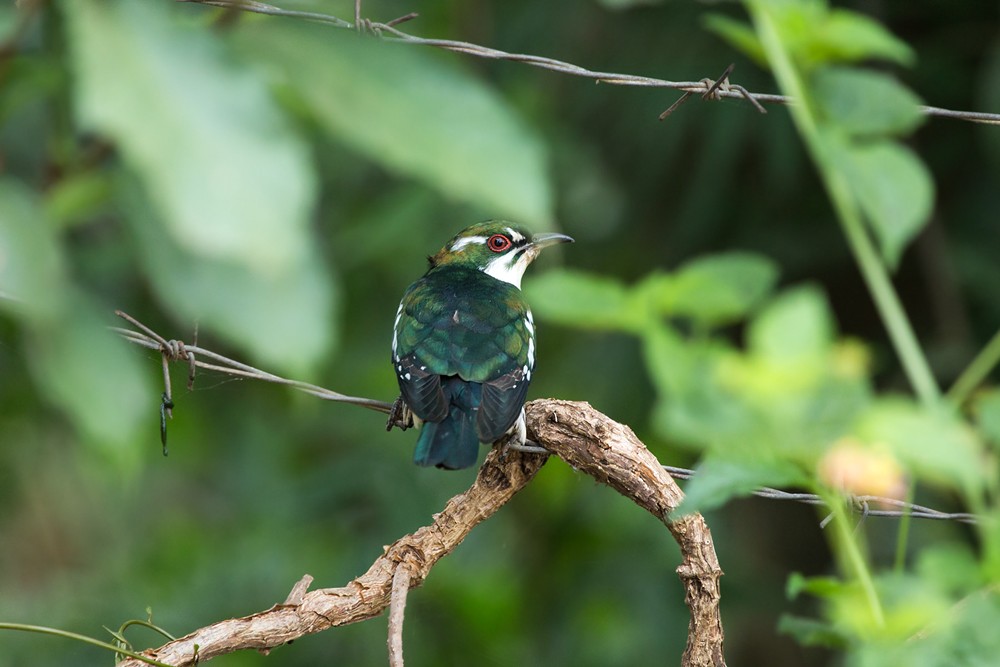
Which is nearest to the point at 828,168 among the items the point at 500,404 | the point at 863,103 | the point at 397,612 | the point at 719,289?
the point at 863,103

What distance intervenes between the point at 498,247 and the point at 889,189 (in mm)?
1357

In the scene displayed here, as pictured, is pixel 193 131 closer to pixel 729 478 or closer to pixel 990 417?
pixel 729 478

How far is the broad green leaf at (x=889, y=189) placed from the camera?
9.04 feet

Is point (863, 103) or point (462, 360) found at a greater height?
point (863, 103)

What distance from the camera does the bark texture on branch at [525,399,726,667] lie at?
2.36 metres

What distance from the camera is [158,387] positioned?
4211mm

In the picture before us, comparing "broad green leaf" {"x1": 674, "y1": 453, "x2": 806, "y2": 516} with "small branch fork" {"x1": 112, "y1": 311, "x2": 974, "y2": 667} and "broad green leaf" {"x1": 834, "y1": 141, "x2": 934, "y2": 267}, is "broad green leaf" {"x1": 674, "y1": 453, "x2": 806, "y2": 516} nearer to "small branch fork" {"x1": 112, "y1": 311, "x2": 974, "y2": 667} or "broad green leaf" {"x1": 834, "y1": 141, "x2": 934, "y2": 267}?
"small branch fork" {"x1": 112, "y1": 311, "x2": 974, "y2": 667}

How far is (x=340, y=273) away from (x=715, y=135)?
1851 millimetres

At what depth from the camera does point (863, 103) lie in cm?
295

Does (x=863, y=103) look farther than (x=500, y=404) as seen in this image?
Yes

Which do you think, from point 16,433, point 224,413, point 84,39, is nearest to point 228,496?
point 224,413

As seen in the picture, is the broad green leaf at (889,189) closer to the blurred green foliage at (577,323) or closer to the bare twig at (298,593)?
the blurred green foliage at (577,323)

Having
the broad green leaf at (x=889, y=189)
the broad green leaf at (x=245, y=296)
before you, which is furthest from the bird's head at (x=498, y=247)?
the broad green leaf at (x=245, y=296)

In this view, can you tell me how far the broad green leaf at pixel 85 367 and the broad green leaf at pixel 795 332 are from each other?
3.18ft
